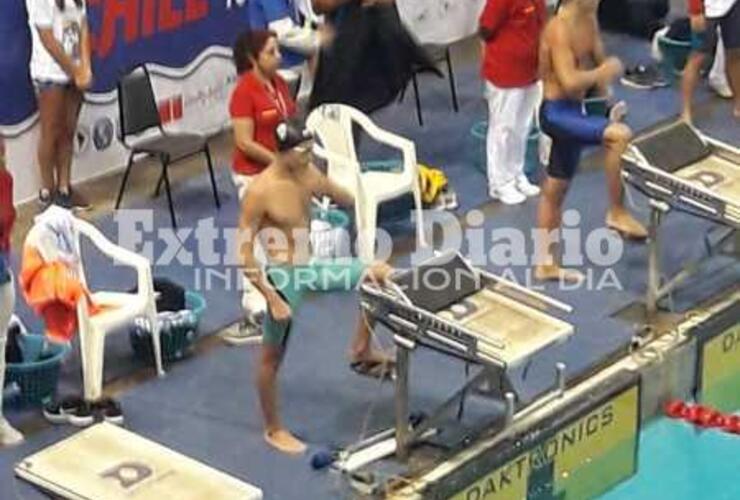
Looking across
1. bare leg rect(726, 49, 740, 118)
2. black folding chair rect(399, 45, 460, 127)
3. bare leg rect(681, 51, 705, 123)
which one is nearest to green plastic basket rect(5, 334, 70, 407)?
black folding chair rect(399, 45, 460, 127)

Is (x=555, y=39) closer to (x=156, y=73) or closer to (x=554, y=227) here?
(x=554, y=227)

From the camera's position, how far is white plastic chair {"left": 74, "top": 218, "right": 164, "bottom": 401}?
9.74 m

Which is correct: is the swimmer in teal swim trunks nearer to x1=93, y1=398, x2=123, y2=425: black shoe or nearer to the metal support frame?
x1=93, y1=398, x2=123, y2=425: black shoe

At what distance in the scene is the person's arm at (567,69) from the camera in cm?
1073

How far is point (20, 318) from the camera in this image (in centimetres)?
1070

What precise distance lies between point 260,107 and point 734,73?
→ 14.1ft

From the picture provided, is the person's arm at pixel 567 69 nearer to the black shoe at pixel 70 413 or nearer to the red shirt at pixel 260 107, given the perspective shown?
the red shirt at pixel 260 107

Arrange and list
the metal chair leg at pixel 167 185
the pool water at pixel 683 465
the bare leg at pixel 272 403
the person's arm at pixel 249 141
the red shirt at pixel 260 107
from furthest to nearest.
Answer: the metal chair leg at pixel 167 185, the person's arm at pixel 249 141, the red shirt at pixel 260 107, the pool water at pixel 683 465, the bare leg at pixel 272 403

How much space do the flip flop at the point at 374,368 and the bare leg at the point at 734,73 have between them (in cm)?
422

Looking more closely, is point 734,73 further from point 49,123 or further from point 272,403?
point 272,403

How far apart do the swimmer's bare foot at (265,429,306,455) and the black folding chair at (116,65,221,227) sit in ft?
8.49

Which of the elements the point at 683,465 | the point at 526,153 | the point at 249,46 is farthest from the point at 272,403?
the point at 526,153

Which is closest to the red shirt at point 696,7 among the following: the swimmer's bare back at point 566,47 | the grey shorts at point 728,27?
the grey shorts at point 728,27

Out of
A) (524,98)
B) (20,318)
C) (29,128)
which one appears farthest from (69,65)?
(524,98)
